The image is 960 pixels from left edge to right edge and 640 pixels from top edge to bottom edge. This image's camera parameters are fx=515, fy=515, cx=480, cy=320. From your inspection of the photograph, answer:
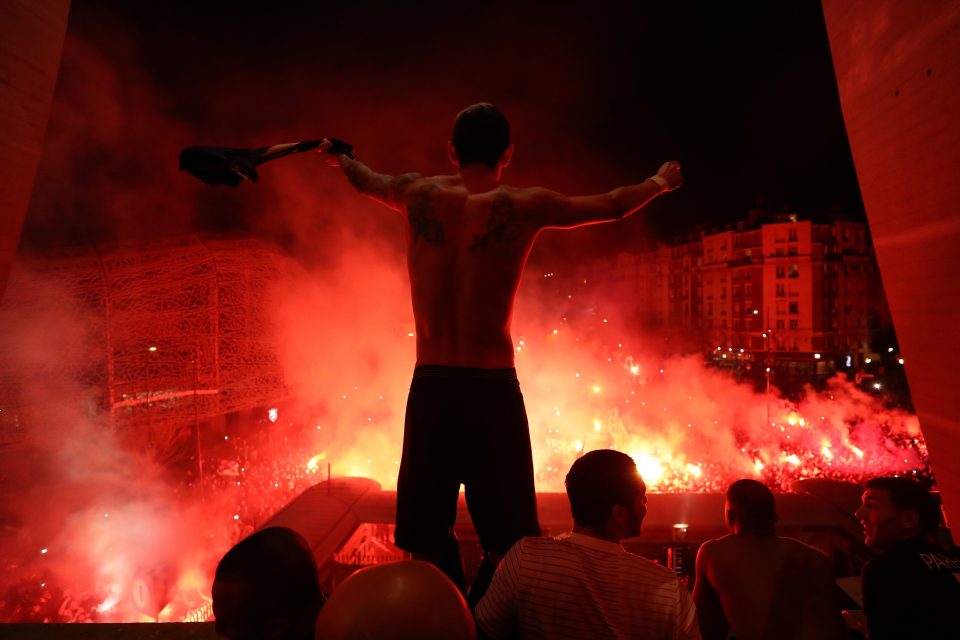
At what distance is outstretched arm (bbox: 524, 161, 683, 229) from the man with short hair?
1844mm

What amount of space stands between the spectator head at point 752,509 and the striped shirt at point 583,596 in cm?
119

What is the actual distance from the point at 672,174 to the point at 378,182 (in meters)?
1.18

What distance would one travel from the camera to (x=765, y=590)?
2.21 metres

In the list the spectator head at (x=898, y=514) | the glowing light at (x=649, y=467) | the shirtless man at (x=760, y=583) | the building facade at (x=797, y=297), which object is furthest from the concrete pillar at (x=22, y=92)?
the building facade at (x=797, y=297)

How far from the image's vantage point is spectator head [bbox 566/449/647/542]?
158cm

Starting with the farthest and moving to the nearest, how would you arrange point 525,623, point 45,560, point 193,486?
point 193,486 → point 45,560 → point 525,623

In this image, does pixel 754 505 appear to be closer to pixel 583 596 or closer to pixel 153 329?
pixel 583 596

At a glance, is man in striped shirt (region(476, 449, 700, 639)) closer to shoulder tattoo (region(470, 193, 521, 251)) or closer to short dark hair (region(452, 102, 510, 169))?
shoulder tattoo (region(470, 193, 521, 251))

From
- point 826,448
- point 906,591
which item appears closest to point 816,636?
point 906,591

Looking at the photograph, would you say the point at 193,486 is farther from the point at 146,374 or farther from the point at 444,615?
the point at 444,615

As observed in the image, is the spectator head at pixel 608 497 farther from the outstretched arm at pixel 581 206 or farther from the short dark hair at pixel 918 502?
the short dark hair at pixel 918 502

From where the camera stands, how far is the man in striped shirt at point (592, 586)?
1.38 meters

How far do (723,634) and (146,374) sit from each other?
14450 mm

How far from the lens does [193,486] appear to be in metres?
14.6
